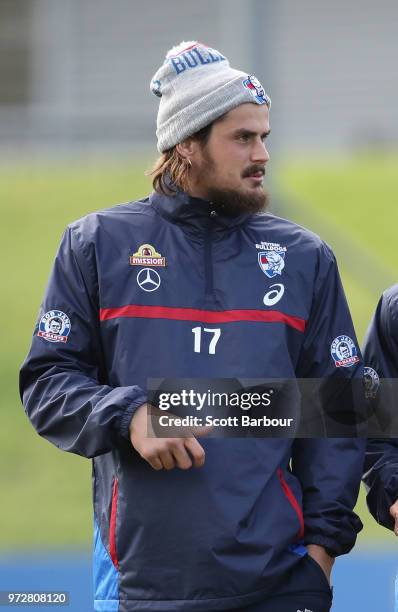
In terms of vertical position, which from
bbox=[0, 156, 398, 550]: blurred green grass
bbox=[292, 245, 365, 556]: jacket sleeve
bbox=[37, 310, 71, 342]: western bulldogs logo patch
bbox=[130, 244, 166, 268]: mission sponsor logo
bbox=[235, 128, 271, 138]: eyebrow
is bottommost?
bbox=[0, 156, 398, 550]: blurred green grass

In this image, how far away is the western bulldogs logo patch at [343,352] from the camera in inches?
111

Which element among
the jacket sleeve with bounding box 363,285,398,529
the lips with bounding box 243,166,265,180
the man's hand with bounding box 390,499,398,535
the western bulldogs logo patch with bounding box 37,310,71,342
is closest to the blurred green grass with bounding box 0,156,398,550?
the jacket sleeve with bounding box 363,285,398,529

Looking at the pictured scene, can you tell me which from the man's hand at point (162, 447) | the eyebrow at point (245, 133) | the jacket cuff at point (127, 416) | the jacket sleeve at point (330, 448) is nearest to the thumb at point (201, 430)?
the man's hand at point (162, 447)

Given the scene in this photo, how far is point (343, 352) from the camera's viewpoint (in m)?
2.84

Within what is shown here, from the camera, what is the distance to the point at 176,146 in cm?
299

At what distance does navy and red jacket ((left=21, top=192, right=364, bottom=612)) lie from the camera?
8.50ft

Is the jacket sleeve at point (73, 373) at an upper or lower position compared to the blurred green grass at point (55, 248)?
upper

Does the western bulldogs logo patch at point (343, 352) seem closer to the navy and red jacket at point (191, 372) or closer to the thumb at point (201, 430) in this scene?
the navy and red jacket at point (191, 372)

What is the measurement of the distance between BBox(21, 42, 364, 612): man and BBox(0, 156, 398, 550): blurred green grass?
3.48 meters

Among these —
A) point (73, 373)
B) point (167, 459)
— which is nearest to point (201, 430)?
point (167, 459)

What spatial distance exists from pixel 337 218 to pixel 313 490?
749cm

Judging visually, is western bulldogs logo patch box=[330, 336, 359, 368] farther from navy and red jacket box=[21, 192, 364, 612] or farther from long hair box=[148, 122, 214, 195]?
long hair box=[148, 122, 214, 195]

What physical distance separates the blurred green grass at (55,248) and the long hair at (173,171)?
3550 mm

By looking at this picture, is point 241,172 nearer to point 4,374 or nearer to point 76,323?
point 76,323
